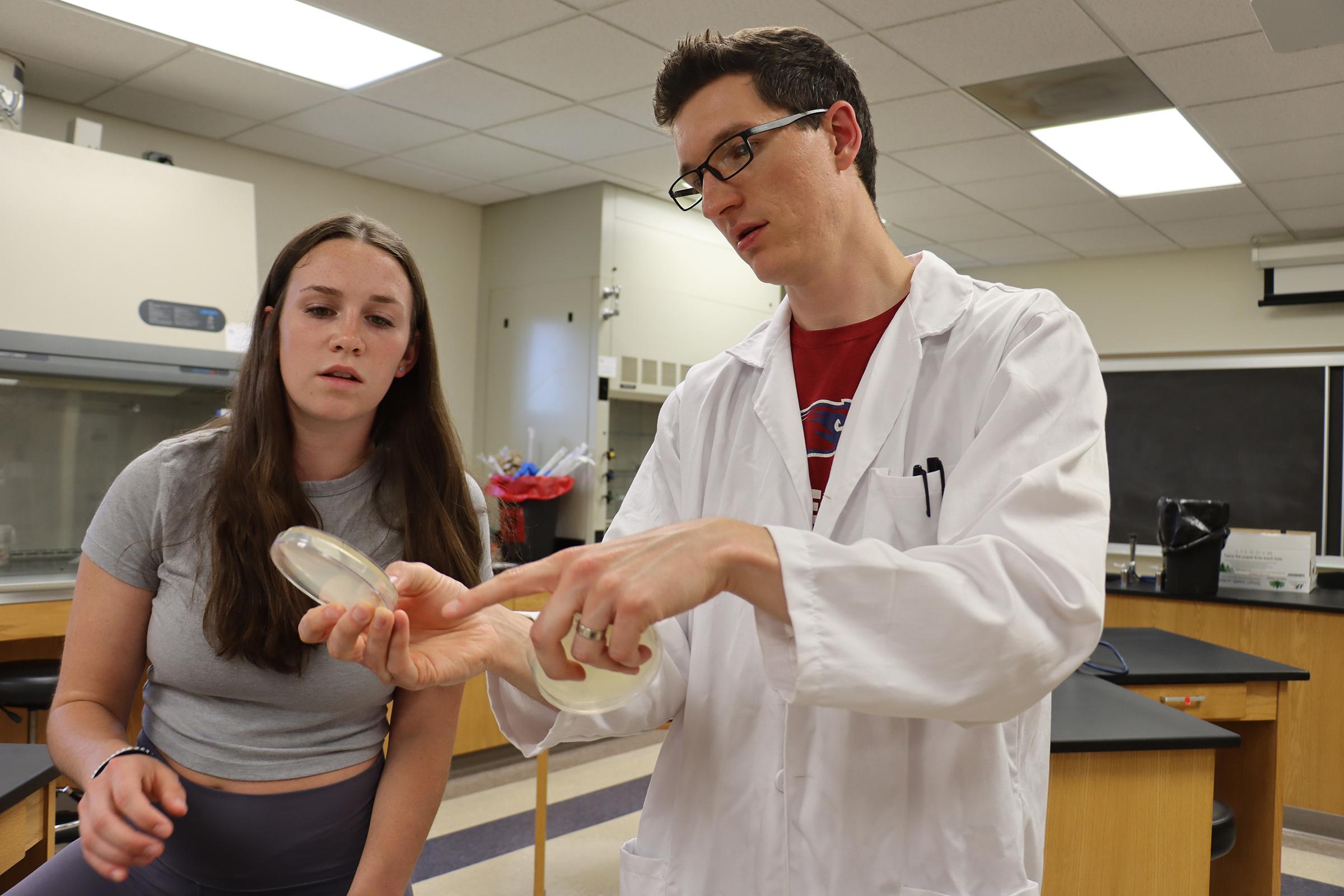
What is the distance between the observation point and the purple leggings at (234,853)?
3.96 ft

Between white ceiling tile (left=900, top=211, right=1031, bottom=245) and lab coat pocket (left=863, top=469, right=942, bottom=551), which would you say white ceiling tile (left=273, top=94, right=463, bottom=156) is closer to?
white ceiling tile (left=900, top=211, right=1031, bottom=245)

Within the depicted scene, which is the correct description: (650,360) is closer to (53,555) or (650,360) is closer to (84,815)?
(53,555)

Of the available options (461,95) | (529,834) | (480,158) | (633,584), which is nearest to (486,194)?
(480,158)

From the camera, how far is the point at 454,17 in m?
3.06

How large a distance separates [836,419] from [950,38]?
2.45 m

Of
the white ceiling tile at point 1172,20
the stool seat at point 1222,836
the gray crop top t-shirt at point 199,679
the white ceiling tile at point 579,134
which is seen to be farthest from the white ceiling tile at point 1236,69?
the gray crop top t-shirt at point 199,679

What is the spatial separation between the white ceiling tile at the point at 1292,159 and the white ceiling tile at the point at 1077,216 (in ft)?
2.33

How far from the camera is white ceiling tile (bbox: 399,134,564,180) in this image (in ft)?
14.1

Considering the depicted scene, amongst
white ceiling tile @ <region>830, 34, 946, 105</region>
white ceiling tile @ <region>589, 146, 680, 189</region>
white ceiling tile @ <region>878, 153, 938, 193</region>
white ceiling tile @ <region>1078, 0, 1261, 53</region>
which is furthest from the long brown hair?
white ceiling tile @ <region>878, 153, 938, 193</region>

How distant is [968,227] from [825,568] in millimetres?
5284

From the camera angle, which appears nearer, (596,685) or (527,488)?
(596,685)

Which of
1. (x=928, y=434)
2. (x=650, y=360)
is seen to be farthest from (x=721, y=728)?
(x=650, y=360)

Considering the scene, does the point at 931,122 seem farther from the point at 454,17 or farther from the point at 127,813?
the point at 127,813

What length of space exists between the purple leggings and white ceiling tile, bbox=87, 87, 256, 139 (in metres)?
3.45
